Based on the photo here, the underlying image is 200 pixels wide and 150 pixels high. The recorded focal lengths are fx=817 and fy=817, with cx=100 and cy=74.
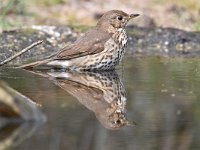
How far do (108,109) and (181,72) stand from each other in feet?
8.94

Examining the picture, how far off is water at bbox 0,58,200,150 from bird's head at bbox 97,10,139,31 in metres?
0.83

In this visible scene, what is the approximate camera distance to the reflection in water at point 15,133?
620cm

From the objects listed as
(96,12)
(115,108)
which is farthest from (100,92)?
(96,12)

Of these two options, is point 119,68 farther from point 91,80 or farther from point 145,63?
point 91,80

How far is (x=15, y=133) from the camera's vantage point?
6.54 meters

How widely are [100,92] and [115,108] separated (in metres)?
0.90

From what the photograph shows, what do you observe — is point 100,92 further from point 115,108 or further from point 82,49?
point 82,49

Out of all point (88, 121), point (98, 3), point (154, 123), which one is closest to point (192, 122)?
point (154, 123)

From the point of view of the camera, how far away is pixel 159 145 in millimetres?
6219

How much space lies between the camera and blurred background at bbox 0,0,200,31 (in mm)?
14656

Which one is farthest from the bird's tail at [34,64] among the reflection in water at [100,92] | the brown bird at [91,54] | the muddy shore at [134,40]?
the muddy shore at [134,40]

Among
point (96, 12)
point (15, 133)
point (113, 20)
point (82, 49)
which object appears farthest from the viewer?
point (96, 12)

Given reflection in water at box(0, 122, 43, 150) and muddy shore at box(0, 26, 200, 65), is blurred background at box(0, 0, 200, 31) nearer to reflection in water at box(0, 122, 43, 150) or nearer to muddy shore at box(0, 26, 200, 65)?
muddy shore at box(0, 26, 200, 65)

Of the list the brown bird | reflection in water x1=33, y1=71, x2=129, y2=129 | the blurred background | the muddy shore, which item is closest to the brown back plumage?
the brown bird
